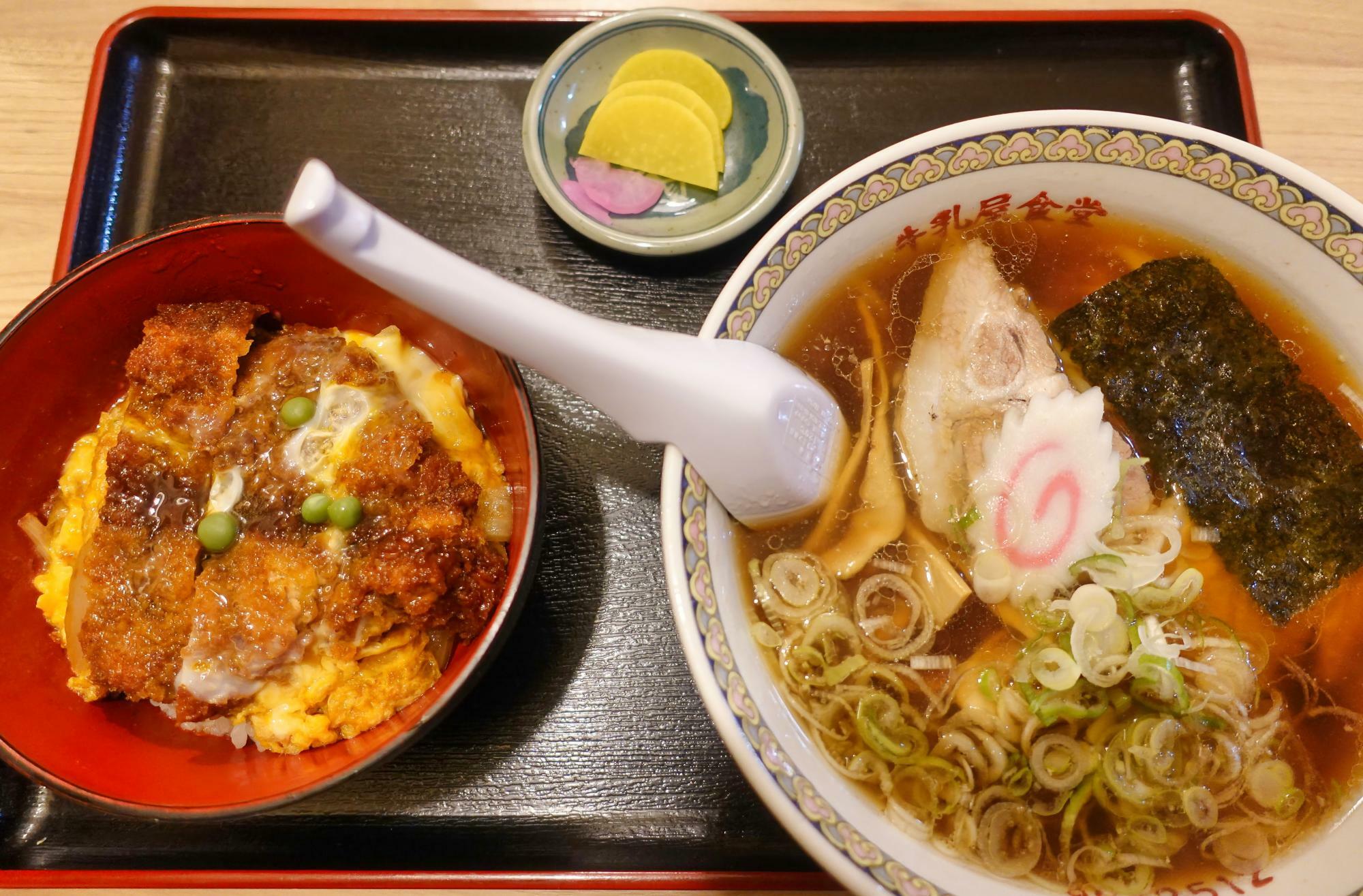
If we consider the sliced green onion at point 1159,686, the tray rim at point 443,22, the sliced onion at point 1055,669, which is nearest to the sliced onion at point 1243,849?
the sliced green onion at point 1159,686

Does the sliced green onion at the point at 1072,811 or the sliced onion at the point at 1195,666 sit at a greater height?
the sliced onion at the point at 1195,666

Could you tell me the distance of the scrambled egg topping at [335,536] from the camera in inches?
55.4

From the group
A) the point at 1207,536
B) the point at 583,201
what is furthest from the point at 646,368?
the point at 1207,536

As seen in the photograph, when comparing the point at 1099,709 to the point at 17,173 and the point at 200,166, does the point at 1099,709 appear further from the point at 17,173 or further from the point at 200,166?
the point at 17,173

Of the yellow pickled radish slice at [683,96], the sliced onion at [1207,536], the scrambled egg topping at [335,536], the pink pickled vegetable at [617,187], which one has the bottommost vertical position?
the scrambled egg topping at [335,536]

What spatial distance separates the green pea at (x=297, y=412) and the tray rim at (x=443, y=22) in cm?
74

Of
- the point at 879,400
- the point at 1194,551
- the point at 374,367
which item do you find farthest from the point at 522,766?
the point at 1194,551

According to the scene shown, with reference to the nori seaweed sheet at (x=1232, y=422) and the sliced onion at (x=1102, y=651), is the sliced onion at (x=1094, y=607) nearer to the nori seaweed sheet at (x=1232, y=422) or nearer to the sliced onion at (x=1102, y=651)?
the sliced onion at (x=1102, y=651)

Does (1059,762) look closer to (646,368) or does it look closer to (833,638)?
(833,638)

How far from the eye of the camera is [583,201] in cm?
187

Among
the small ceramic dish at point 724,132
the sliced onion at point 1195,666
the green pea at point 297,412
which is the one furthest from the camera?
the small ceramic dish at point 724,132

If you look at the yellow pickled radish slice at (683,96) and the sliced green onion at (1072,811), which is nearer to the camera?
the sliced green onion at (1072,811)

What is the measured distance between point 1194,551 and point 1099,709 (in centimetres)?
37

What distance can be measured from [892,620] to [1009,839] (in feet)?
1.24
